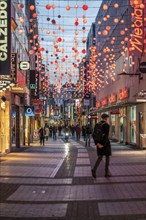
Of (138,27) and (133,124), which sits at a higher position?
(138,27)

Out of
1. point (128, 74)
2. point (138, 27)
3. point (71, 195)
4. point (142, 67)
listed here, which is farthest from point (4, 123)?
point (71, 195)

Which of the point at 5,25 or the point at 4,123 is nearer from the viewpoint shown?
the point at 5,25

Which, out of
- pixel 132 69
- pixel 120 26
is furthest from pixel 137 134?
pixel 120 26

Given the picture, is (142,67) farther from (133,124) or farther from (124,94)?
(124,94)

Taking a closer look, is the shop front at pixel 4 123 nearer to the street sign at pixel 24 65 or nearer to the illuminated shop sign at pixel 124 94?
the street sign at pixel 24 65

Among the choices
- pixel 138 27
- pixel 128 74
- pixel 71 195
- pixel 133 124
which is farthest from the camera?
pixel 133 124

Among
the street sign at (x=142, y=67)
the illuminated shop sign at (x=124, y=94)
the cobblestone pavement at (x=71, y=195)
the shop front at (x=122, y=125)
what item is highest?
the street sign at (x=142, y=67)

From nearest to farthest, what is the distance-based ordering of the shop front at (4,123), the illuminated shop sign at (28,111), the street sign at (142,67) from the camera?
the shop front at (4,123), the street sign at (142,67), the illuminated shop sign at (28,111)

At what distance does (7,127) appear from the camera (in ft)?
91.3

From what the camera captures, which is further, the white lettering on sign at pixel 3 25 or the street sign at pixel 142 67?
the street sign at pixel 142 67

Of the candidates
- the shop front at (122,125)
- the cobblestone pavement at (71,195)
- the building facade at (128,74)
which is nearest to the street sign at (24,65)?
the building facade at (128,74)

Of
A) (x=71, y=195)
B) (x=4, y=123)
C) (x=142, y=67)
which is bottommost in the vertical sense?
(x=71, y=195)

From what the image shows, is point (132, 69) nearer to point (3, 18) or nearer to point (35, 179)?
point (3, 18)

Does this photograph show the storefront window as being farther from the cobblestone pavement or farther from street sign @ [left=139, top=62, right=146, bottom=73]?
the cobblestone pavement
